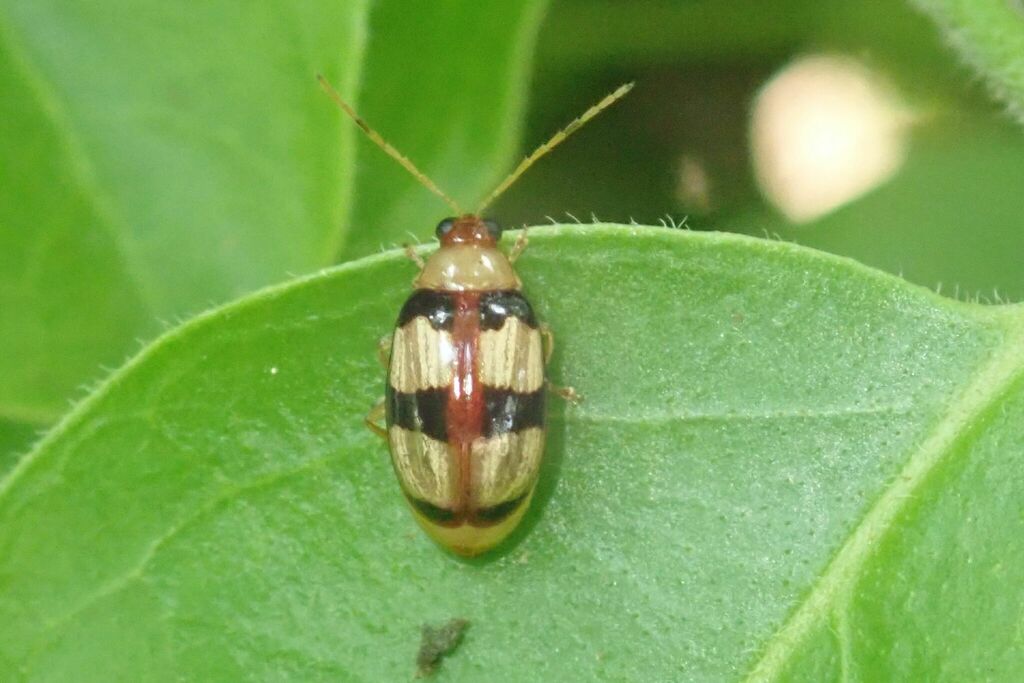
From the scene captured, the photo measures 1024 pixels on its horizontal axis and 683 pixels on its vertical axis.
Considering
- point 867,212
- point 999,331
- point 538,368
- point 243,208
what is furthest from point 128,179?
point 867,212

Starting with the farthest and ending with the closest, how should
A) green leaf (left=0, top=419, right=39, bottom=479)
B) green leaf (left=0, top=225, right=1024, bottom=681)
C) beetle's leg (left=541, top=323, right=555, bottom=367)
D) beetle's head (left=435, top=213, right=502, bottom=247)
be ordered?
1. green leaf (left=0, top=419, right=39, bottom=479)
2. beetle's head (left=435, top=213, right=502, bottom=247)
3. beetle's leg (left=541, top=323, right=555, bottom=367)
4. green leaf (left=0, top=225, right=1024, bottom=681)

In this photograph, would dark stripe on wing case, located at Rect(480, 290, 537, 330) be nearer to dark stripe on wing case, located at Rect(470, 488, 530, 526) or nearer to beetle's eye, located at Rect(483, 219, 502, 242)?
beetle's eye, located at Rect(483, 219, 502, 242)

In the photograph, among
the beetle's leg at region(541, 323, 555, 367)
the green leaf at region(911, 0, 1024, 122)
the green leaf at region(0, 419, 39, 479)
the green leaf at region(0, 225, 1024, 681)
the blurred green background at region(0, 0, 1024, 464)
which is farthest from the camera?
the green leaf at region(0, 419, 39, 479)

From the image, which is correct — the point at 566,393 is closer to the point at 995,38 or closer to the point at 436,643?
the point at 436,643

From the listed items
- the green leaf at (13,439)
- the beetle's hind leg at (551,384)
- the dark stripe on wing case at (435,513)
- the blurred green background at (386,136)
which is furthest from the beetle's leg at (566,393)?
the green leaf at (13,439)

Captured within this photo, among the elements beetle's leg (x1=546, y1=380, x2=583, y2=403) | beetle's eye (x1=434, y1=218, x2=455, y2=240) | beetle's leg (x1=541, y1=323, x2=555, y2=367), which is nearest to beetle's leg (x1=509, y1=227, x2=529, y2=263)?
beetle's leg (x1=541, y1=323, x2=555, y2=367)

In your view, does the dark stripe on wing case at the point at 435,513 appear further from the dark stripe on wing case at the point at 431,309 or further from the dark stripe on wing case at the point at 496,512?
the dark stripe on wing case at the point at 431,309

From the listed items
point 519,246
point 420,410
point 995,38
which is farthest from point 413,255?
point 995,38
